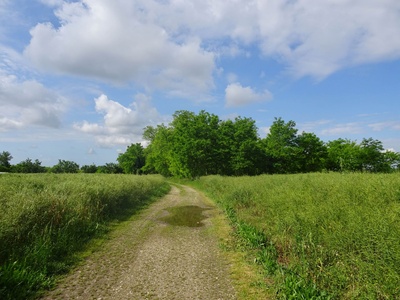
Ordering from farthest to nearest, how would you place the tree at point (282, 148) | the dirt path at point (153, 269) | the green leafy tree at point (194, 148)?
the tree at point (282, 148) < the green leafy tree at point (194, 148) < the dirt path at point (153, 269)

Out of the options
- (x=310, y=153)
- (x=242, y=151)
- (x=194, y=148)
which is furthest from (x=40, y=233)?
(x=310, y=153)

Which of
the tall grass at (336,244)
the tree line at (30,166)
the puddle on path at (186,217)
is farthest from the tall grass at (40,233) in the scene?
the tree line at (30,166)

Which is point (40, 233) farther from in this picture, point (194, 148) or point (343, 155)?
point (343, 155)

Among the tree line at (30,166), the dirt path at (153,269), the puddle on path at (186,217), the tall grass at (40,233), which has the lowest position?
the dirt path at (153,269)

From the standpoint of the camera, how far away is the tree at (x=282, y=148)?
57.6 metres

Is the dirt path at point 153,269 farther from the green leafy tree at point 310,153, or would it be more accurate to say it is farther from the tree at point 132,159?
the tree at point 132,159

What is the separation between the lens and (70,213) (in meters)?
9.32

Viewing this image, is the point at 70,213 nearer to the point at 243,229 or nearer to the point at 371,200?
the point at 243,229

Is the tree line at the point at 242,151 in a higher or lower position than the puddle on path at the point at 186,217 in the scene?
higher

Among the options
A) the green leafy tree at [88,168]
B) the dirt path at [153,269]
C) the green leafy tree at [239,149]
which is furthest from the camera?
the green leafy tree at [88,168]

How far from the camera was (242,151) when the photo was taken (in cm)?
4972

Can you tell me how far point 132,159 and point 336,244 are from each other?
93.3 m

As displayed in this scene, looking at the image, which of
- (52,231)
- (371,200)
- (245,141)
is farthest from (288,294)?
(245,141)

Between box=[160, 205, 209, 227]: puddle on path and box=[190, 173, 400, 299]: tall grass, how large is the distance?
3.96m
